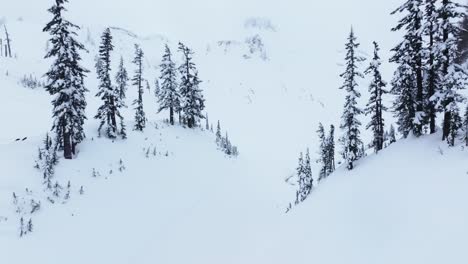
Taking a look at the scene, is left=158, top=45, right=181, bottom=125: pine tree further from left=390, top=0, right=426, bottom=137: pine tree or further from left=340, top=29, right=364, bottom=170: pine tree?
left=390, top=0, right=426, bottom=137: pine tree

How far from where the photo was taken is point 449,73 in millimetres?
18656

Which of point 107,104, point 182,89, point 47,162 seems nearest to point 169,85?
point 182,89

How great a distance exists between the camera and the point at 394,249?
40.7ft

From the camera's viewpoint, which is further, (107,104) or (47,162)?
(107,104)

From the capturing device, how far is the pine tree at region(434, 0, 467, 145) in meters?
18.6

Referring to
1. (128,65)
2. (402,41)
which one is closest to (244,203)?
(402,41)

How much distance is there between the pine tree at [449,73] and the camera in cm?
1862

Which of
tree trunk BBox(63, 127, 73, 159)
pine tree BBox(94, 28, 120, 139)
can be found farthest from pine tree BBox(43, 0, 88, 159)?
pine tree BBox(94, 28, 120, 139)

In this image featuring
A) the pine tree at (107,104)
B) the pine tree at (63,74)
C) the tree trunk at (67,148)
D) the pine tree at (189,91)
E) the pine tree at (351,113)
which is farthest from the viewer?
the pine tree at (189,91)

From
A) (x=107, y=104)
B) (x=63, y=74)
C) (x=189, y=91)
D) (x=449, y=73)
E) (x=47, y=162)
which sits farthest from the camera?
(x=189, y=91)

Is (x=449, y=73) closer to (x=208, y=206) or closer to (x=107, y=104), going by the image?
(x=208, y=206)

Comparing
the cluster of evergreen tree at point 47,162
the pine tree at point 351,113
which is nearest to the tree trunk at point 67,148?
the cluster of evergreen tree at point 47,162

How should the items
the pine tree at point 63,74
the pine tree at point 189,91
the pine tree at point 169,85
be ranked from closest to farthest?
the pine tree at point 63,74 < the pine tree at point 169,85 < the pine tree at point 189,91

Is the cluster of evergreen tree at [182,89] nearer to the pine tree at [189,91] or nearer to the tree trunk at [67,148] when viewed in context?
the pine tree at [189,91]
